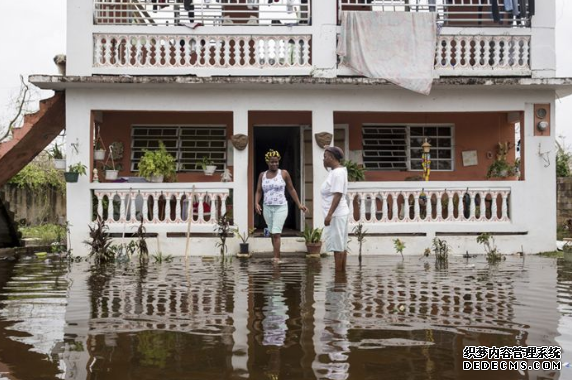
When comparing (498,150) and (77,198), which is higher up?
(498,150)

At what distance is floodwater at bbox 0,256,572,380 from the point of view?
11.4ft

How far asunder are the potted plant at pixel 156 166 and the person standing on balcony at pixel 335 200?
4309 mm

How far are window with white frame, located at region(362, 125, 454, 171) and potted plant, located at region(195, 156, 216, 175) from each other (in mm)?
3166

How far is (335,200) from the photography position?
7379 mm

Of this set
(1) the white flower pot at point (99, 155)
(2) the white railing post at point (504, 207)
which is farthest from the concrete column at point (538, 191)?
(1) the white flower pot at point (99, 155)

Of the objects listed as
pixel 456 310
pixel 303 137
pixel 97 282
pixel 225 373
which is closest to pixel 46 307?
pixel 97 282

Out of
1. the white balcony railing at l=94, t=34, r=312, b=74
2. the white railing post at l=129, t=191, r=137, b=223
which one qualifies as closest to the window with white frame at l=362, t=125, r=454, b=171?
the white balcony railing at l=94, t=34, r=312, b=74

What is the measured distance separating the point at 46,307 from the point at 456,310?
11.4 ft

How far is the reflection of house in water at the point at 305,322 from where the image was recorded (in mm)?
3518

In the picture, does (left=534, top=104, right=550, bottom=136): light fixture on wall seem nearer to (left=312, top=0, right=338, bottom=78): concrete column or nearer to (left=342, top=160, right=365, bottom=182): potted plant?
(left=342, top=160, right=365, bottom=182): potted plant

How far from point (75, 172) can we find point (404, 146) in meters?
6.53

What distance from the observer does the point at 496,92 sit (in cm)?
1114

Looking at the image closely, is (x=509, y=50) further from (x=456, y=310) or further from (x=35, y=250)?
(x=35, y=250)

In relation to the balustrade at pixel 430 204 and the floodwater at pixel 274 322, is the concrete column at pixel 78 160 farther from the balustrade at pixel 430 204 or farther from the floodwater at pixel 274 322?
the balustrade at pixel 430 204
